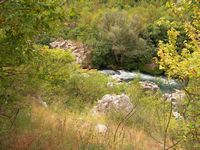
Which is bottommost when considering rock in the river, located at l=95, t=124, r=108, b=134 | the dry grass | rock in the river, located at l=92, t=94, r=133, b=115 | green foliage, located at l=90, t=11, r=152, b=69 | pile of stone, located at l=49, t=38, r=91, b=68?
pile of stone, located at l=49, t=38, r=91, b=68

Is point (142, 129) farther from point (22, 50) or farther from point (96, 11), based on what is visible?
point (96, 11)

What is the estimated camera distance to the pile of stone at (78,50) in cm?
4228

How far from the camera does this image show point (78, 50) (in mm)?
44875

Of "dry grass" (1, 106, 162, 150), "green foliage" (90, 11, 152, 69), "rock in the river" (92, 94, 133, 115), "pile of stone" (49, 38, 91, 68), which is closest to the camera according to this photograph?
"dry grass" (1, 106, 162, 150)

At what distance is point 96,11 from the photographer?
54.6 metres

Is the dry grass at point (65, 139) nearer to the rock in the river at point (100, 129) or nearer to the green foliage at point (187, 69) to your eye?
the rock in the river at point (100, 129)

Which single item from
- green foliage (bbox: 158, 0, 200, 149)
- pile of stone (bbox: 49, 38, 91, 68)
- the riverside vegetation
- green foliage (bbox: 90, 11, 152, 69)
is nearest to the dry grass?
the riverside vegetation

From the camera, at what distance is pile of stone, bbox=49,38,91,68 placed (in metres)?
42.3

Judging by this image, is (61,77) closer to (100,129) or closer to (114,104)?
(100,129)

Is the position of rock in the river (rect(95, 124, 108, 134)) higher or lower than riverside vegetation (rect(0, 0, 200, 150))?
lower

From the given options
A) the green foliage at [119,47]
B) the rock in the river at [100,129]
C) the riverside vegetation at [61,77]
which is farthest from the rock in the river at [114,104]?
the green foliage at [119,47]

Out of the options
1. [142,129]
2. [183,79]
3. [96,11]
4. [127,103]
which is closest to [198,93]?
[183,79]

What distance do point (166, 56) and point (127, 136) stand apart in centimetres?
302

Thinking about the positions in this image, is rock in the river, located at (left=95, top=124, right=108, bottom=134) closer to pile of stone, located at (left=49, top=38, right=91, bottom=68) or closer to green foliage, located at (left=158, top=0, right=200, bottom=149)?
green foliage, located at (left=158, top=0, right=200, bottom=149)
